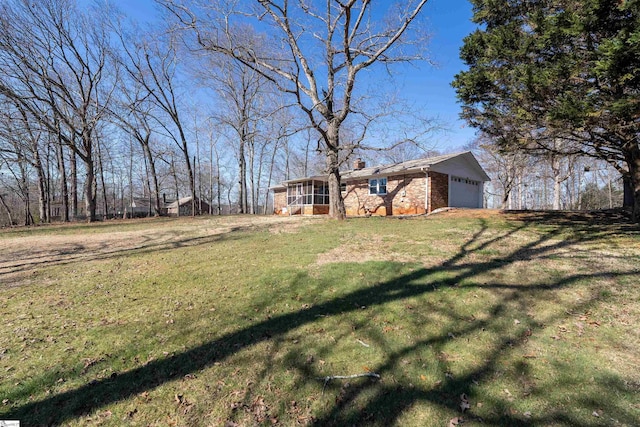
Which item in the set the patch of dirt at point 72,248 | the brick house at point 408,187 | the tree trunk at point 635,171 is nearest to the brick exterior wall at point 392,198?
the brick house at point 408,187

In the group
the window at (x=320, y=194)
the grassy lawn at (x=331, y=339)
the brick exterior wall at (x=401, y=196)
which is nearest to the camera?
the grassy lawn at (x=331, y=339)

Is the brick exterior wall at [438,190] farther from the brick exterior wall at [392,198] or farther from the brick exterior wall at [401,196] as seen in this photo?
the brick exterior wall at [392,198]

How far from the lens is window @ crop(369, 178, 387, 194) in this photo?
18031 millimetres

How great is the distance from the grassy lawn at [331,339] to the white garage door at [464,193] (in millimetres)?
10755

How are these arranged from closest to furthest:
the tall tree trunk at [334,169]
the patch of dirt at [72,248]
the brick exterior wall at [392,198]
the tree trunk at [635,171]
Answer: the patch of dirt at [72,248] < the tree trunk at [635,171] < the tall tree trunk at [334,169] < the brick exterior wall at [392,198]

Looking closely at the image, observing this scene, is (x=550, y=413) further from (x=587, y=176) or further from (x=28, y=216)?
(x=587, y=176)

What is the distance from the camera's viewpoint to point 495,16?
30.0ft

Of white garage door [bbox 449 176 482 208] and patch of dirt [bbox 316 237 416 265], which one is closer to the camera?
patch of dirt [bbox 316 237 416 265]

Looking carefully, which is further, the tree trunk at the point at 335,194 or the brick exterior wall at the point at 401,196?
the brick exterior wall at the point at 401,196

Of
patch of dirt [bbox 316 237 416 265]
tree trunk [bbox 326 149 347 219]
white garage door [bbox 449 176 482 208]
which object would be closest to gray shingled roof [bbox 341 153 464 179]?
white garage door [bbox 449 176 482 208]

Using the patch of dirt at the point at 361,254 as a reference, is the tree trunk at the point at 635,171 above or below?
above

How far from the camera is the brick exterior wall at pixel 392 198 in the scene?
16141mm

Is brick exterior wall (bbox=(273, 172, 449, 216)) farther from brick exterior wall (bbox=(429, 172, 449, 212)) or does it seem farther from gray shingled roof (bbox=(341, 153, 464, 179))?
gray shingled roof (bbox=(341, 153, 464, 179))

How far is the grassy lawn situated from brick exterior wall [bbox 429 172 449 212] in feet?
30.0
